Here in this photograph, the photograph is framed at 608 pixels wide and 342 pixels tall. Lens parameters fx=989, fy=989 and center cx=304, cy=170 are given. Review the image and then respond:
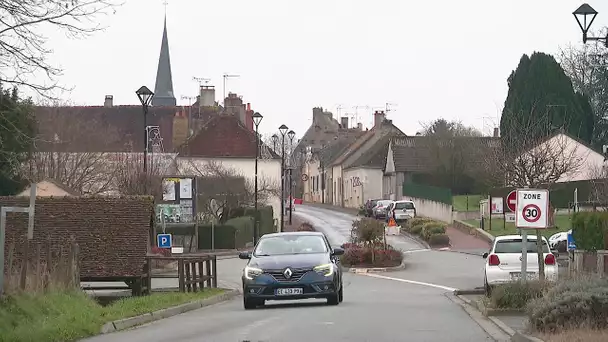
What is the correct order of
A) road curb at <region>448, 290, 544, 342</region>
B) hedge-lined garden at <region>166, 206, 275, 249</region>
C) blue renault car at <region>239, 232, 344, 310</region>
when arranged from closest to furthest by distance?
road curb at <region>448, 290, 544, 342</region>
blue renault car at <region>239, 232, 344, 310</region>
hedge-lined garden at <region>166, 206, 275, 249</region>

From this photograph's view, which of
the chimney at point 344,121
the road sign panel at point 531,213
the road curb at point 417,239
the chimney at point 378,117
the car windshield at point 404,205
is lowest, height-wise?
the road curb at point 417,239

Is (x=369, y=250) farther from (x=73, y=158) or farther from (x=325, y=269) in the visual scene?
(x=325, y=269)

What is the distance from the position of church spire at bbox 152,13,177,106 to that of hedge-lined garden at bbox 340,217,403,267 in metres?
65.3

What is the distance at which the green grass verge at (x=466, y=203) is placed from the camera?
244 ft

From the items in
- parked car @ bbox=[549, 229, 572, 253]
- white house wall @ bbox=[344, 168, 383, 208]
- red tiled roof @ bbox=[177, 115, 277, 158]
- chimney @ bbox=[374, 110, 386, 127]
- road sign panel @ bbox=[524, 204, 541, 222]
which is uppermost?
chimney @ bbox=[374, 110, 386, 127]

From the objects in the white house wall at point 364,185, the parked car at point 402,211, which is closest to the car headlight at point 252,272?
the parked car at point 402,211

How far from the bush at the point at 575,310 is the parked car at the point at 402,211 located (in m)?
61.7

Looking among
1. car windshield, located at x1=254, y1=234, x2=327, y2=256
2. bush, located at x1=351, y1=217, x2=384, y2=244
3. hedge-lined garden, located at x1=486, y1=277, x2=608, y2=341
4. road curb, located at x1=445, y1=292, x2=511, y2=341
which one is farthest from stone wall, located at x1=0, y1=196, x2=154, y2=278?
bush, located at x1=351, y1=217, x2=384, y2=244

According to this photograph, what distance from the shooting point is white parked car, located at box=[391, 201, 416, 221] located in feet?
249

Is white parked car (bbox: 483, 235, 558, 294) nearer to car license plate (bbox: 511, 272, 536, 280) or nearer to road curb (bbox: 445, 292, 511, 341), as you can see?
car license plate (bbox: 511, 272, 536, 280)

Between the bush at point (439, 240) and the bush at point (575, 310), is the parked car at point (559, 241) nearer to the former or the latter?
the bush at point (439, 240)

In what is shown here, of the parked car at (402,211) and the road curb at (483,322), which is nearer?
the road curb at (483,322)

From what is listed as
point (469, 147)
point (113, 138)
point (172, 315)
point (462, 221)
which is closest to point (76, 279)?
point (172, 315)

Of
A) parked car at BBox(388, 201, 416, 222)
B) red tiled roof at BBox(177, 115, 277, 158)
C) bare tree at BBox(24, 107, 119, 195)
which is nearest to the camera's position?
bare tree at BBox(24, 107, 119, 195)
